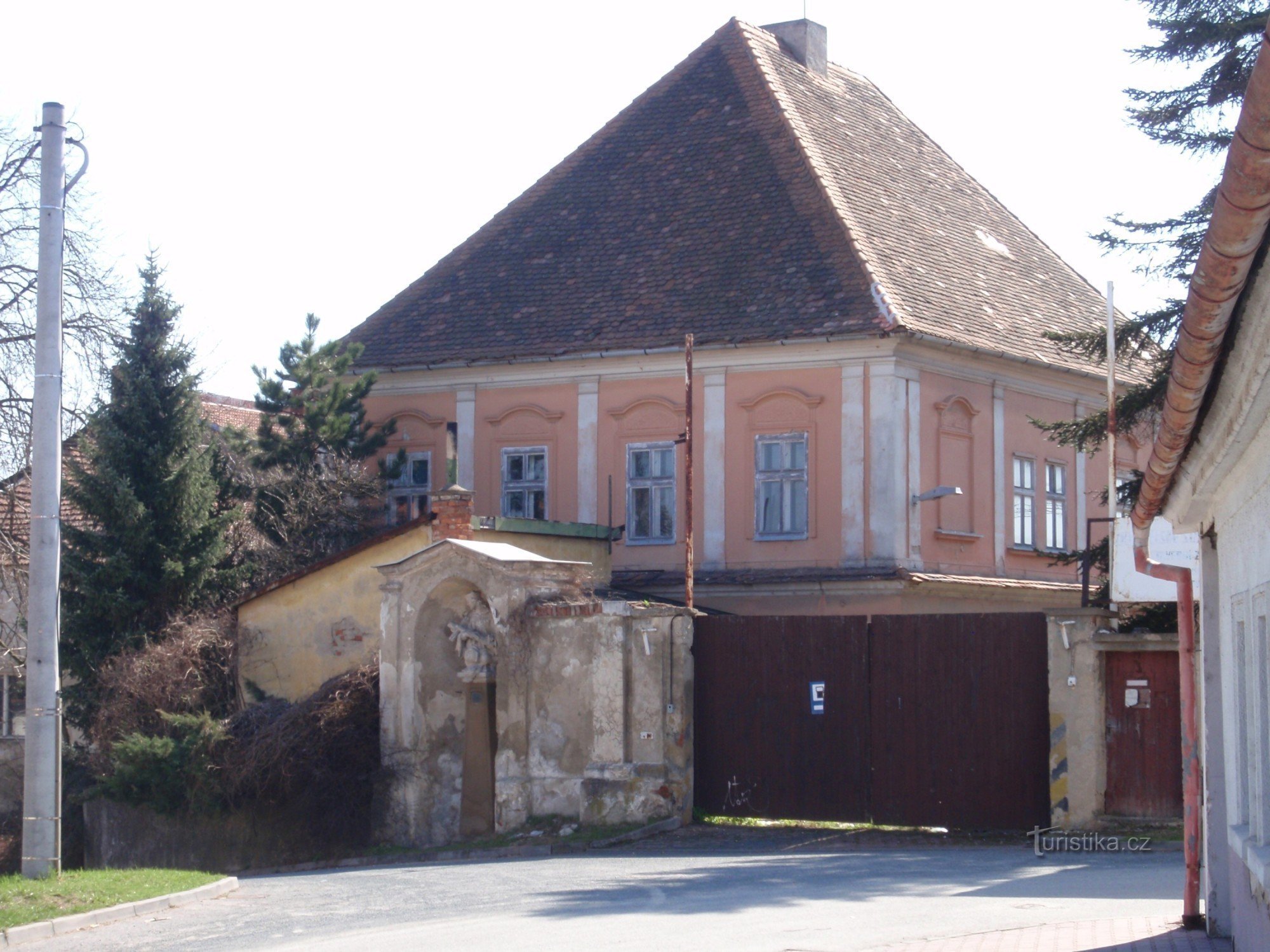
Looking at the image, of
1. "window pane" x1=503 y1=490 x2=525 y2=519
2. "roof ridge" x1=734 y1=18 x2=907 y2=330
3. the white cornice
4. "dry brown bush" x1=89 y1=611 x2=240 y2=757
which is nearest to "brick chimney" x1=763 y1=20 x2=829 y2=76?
"roof ridge" x1=734 y1=18 x2=907 y2=330

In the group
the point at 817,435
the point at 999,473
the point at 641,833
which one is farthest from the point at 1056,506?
the point at 641,833

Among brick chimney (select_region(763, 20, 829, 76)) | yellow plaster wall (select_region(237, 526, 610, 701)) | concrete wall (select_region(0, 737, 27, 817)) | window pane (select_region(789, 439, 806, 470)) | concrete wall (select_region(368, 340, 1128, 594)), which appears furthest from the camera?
brick chimney (select_region(763, 20, 829, 76))

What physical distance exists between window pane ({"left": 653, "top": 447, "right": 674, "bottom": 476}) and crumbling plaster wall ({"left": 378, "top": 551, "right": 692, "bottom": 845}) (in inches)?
320

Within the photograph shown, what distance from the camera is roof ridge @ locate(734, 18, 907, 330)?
84.4 ft

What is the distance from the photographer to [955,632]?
705 inches

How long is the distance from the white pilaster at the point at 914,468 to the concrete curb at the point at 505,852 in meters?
8.78

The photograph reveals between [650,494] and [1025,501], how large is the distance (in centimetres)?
679

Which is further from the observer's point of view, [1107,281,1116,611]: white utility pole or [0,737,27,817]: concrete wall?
[0,737,27,817]: concrete wall

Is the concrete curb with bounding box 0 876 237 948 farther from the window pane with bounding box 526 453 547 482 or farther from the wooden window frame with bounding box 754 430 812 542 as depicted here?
the window pane with bounding box 526 453 547 482

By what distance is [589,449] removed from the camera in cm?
2838

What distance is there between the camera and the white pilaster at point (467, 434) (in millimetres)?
29500

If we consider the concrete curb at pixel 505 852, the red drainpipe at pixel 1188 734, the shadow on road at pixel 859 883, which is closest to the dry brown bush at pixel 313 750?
the concrete curb at pixel 505 852

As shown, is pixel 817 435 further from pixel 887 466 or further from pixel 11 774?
pixel 11 774

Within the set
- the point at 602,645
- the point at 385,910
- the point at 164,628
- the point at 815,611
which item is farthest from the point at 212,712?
the point at 385,910
